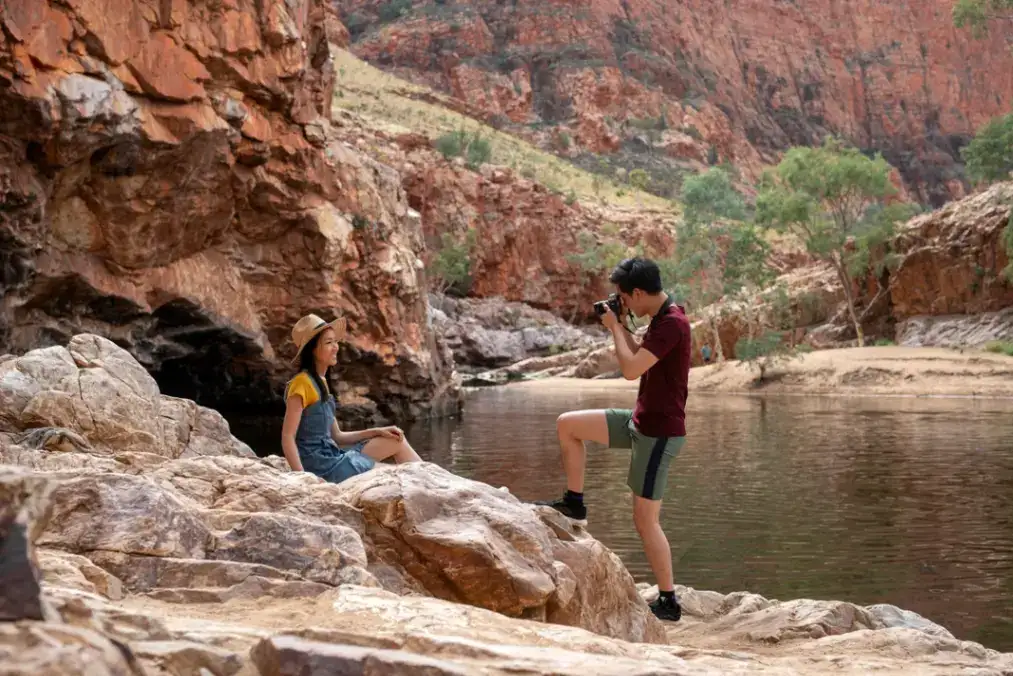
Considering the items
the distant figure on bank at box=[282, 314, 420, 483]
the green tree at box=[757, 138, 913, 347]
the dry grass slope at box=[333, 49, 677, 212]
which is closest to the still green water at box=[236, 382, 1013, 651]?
the distant figure on bank at box=[282, 314, 420, 483]

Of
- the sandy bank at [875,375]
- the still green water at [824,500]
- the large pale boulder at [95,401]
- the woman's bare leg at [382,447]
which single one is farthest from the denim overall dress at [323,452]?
the sandy bank at [875,375]

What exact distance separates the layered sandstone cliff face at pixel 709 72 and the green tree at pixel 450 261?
30146 mm

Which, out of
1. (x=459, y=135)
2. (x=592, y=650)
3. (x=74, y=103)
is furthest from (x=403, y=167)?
(x=592, y=650)

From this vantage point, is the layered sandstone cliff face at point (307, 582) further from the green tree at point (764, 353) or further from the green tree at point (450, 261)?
the green tree at point (450, 261)

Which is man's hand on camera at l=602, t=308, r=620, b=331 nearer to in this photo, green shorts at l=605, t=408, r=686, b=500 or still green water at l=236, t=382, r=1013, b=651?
green shorts at l=605, t=408, r=686, b=500

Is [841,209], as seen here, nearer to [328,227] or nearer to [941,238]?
[941,238]

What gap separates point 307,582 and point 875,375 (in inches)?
1282

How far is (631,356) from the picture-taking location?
5.95 metres

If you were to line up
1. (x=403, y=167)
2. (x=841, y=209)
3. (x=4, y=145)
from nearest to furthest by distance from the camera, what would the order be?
(x=4, y=145)
(x=841, y=209)
(x=403, y=167)

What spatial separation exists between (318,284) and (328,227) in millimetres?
1269

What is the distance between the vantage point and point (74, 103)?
15.8 m

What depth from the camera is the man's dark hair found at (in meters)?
6.10

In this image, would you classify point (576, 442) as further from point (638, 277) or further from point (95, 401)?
point (95, 401)

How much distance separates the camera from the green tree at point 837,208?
4575cm
